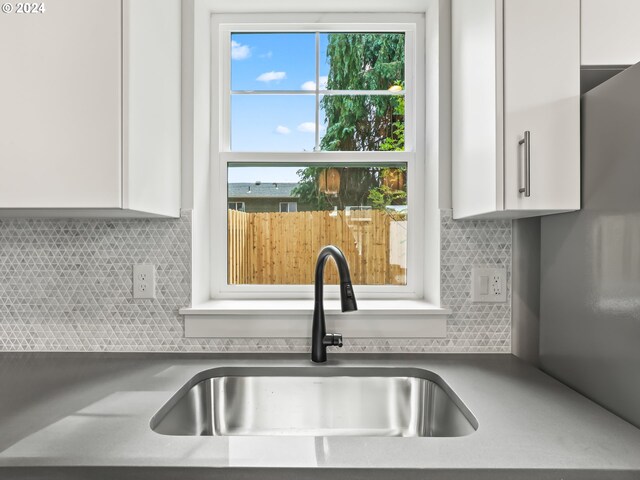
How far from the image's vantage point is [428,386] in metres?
1.26

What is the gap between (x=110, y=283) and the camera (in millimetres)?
1441

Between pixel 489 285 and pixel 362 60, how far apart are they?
1.00 m

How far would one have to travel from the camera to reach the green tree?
1.66 m

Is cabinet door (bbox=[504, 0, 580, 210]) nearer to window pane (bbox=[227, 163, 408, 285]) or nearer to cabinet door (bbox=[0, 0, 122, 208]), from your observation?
window pane (bbox=[227, 163, 408, 285])

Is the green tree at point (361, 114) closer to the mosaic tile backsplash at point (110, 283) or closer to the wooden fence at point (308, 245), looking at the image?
the wooden fence at point (308, 245)

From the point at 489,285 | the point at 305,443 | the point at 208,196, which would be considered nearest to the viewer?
the point at 305,443

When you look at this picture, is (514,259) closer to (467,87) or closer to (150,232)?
(467,87)

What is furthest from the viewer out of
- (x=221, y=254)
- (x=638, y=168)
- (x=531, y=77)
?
(x=221, y=254)

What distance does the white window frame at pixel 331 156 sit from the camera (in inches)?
63.7

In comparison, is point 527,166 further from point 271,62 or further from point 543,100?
point 271,62

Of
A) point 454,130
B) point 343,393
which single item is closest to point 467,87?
point 454,130

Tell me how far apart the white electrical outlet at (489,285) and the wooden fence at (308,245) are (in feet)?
1.00

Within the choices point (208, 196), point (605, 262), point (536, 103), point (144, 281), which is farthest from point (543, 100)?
point (144, 281)

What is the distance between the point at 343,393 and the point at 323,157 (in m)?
0.87
